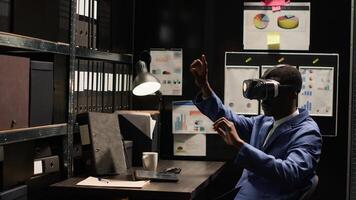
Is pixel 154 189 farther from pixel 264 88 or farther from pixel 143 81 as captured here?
pixel 143 81

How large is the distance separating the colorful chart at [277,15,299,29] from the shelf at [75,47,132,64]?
1.07 meters

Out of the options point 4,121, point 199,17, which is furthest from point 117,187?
point 199,17

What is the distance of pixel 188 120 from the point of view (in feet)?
12.2

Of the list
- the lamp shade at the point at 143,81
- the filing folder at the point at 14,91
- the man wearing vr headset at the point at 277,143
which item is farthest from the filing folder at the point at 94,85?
the filing folder at the point at 14,91

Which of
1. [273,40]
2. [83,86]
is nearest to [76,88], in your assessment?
[83,86]

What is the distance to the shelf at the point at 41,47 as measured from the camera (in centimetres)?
203

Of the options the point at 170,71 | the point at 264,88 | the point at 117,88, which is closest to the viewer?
the point at 264,88

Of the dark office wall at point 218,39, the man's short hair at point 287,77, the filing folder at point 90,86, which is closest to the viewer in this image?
the man's short hair at point 287,77

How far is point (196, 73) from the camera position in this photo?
2684 mm

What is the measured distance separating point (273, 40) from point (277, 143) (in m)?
1.32

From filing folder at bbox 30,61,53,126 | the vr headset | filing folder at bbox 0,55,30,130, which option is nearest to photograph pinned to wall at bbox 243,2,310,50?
the vr headset

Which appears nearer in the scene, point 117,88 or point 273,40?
point 117,88

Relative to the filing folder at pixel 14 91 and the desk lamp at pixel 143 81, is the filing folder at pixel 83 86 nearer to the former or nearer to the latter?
the desk lamp at pixel 143 81

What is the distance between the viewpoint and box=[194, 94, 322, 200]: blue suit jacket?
226cm
